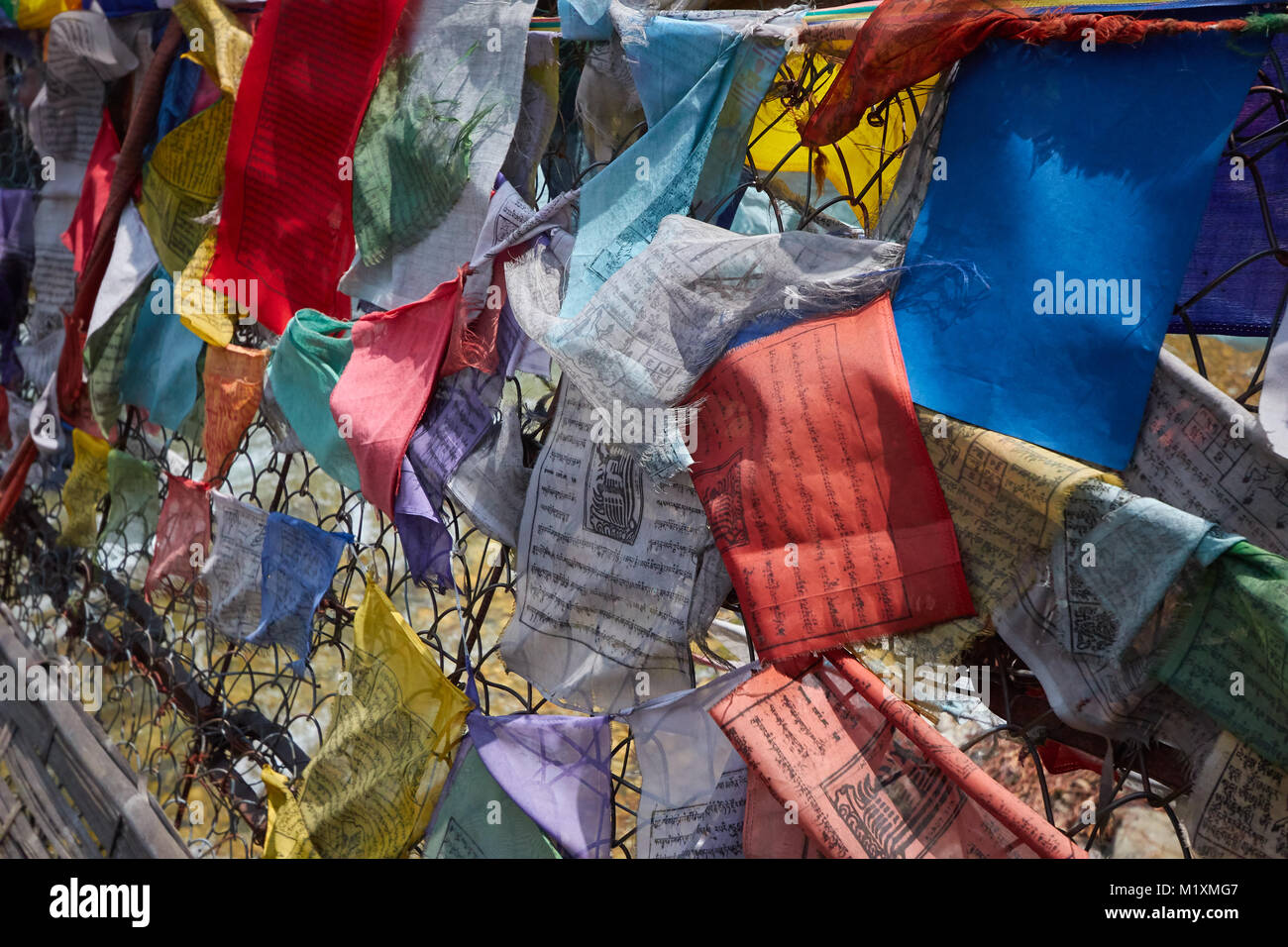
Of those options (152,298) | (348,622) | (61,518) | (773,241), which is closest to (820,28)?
(773,241)

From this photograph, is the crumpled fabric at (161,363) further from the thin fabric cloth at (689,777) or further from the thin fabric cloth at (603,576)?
the thin fabric cloth at (689,777)

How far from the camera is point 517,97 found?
5.57ft

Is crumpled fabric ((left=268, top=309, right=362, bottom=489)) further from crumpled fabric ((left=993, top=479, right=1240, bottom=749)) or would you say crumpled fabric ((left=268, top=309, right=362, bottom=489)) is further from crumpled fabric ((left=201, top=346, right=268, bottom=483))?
crumpled fabric ((left=993, top=479, right=1240, bottom=749))

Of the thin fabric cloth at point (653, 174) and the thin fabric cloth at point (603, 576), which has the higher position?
the thin fabric cloth at point (653, 174)

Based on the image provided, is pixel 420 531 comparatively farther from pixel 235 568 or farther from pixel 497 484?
pixel 235 568

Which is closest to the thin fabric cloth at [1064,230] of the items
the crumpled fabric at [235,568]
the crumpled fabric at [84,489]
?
the crumpled fabric at [235,568]

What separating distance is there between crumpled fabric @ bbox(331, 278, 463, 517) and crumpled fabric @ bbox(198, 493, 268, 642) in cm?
53

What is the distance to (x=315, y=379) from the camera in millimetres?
1880

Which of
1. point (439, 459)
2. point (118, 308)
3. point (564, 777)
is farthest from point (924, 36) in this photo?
point (118, 308)

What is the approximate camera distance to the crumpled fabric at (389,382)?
172 centimetres

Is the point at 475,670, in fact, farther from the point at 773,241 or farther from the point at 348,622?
the point at 773,241

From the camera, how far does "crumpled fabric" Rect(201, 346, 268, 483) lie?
7.14 ft

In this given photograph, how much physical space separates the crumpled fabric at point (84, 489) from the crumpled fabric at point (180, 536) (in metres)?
0.41

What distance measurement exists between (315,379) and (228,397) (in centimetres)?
47
